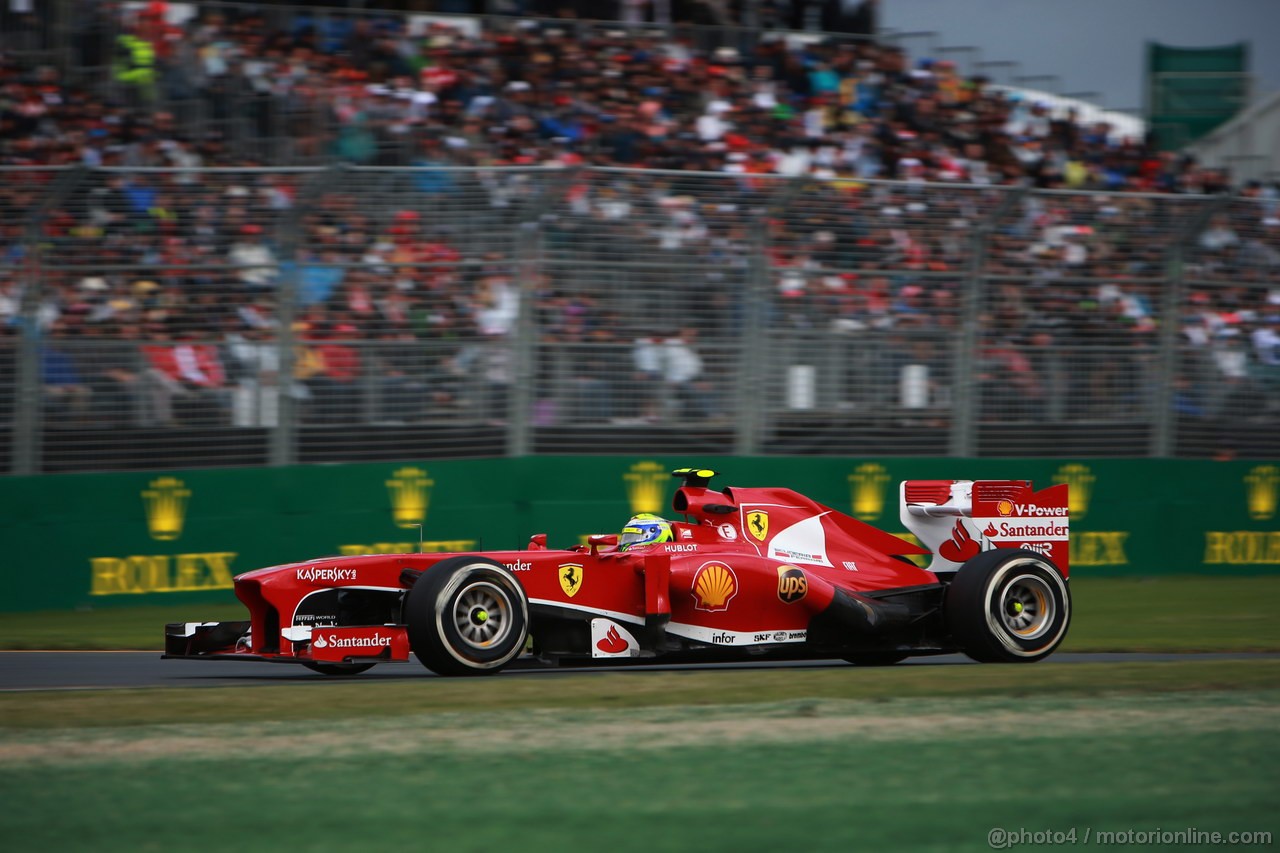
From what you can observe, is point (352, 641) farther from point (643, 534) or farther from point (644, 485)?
point (644, 485)

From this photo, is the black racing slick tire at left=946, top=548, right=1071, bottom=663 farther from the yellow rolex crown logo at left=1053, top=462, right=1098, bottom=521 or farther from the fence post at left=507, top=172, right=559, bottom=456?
the yellow rolex crown logo at left=1053, top=462, right=1098, bottom=521

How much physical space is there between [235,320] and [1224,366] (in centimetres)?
952

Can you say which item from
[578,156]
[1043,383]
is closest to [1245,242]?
[1043,383]

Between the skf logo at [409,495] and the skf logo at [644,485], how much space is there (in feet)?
5.81

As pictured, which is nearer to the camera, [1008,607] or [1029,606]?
[1008,607]

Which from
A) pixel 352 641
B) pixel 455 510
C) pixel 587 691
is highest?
pixel 455 510

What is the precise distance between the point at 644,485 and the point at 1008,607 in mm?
5700

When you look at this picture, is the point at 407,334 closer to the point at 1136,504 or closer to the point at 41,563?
the point at 41,563

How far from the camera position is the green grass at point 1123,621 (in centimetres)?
1091

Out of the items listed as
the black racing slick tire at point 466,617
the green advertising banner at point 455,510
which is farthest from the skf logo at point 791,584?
the green advertising banner at point 455,510

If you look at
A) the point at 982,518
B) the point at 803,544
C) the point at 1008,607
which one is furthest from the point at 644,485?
the point at 1008,607

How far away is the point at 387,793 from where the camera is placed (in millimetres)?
5102

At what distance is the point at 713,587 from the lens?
8797 mm

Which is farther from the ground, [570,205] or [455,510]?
[570,205]
